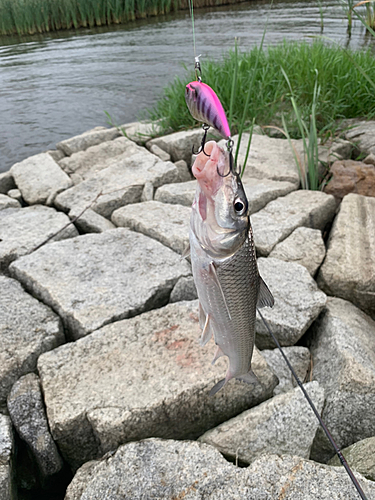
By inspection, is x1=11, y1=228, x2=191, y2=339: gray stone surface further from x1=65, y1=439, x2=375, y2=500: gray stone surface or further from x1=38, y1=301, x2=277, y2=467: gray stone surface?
x1=65, y1=439, x2=375, y2=500: gray stone surface

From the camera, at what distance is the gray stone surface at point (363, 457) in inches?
68.0

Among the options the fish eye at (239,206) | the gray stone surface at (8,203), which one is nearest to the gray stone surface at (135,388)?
the fish eye at (239,206)

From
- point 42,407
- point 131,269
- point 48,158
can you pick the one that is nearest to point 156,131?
point 48,158

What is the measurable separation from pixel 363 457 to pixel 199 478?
27.2 inches

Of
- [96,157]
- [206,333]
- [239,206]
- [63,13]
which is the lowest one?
[96,157]

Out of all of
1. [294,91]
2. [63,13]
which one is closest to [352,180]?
[294,91]

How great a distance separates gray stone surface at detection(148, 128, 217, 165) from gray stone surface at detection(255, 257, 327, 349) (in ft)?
7.90

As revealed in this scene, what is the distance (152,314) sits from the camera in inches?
96.9

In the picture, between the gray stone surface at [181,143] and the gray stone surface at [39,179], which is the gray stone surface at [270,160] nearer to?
the gray stone surface at [181,143]

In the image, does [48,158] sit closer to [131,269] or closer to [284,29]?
[131,269]

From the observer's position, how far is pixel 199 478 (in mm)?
1653

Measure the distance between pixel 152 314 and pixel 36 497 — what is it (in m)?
1.05

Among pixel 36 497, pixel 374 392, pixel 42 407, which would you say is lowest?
pixel 36 497

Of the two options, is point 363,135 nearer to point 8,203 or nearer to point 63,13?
point 8,203
